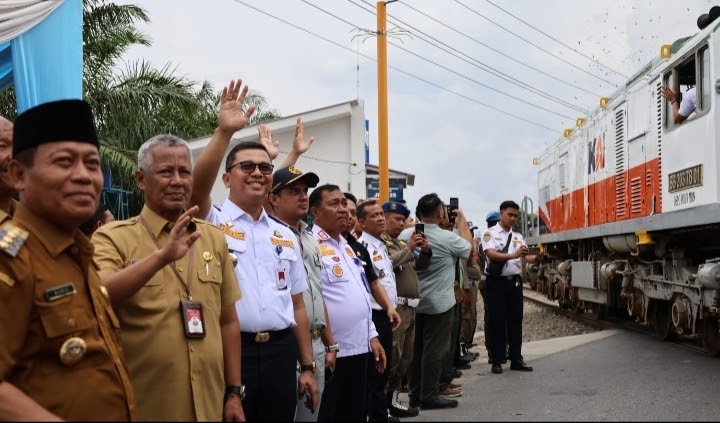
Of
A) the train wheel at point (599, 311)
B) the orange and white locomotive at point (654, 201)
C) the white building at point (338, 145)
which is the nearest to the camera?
the orange and white locomotive at point (654, 201)

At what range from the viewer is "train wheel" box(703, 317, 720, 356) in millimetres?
10097

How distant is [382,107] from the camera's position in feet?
49.2

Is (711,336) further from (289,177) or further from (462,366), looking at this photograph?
(289,177)

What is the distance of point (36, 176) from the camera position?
8.30 feet

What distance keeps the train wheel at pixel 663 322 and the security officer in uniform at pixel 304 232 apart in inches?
321

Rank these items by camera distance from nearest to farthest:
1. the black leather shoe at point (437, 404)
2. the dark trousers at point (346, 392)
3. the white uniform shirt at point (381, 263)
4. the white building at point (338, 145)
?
the dark trousers at point (346, 392)
the white uniform shirt at point (381, 263)
the black leather shoe at point (437, 404)
the white building at point (338, 145)

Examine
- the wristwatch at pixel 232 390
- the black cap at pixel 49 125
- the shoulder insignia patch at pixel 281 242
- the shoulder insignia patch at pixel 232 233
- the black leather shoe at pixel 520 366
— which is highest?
the black cap at pixel 49 125

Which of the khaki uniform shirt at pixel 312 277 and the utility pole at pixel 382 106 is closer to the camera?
the khaki uniform shirt at pixel 312 277

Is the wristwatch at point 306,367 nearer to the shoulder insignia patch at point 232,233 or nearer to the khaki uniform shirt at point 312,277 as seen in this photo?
the khaki uniform shirt at point 312,277

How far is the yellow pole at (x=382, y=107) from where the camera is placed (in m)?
14.6

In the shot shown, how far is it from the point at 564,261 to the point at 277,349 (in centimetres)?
1462

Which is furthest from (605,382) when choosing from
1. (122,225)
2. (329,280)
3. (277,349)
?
(122,225)

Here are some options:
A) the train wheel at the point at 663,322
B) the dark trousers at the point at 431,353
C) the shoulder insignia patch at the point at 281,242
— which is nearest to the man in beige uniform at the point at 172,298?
the shoulder insignia patch at the point at 281,242

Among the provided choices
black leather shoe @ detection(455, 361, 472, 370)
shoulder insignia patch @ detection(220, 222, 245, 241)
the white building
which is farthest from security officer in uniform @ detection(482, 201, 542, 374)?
the white building
